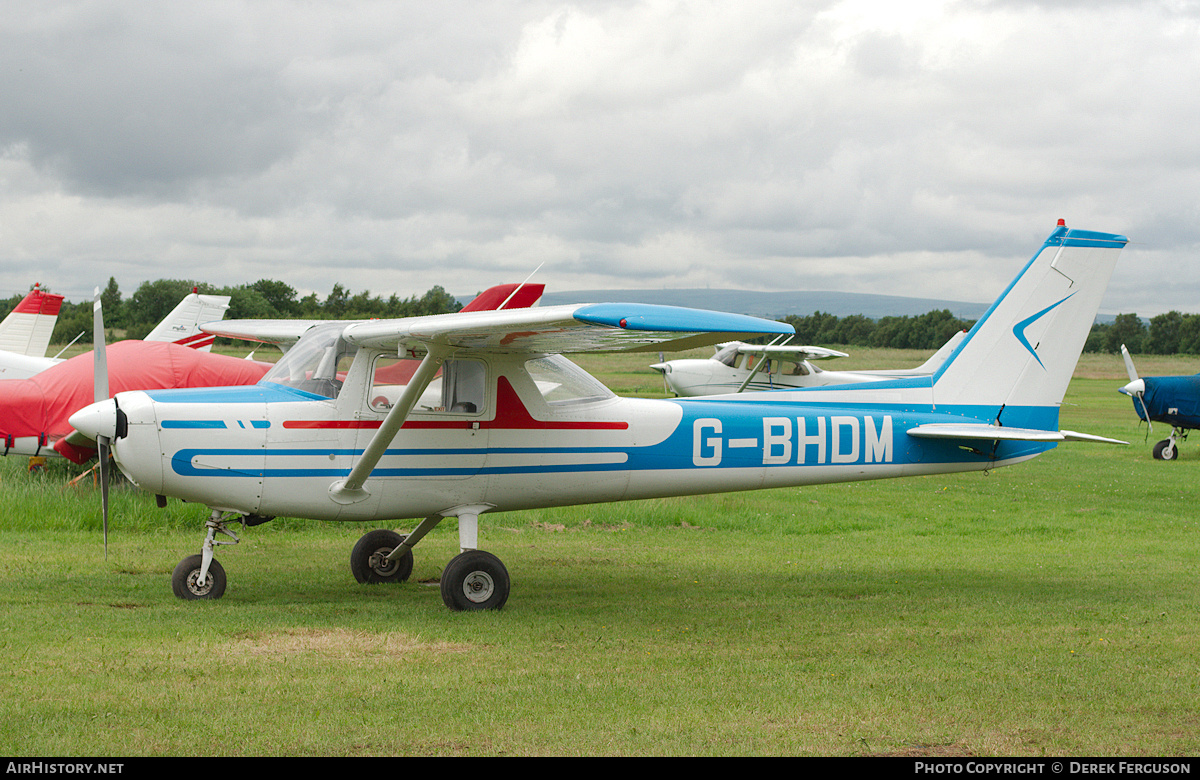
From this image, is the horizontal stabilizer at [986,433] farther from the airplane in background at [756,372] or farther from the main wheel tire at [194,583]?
the airplane in background at [756,372]

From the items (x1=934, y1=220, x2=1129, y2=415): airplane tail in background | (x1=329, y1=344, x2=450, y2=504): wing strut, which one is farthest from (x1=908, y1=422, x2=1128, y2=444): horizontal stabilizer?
(x1=329, y1=344, x2=450, y2=504): wing strut

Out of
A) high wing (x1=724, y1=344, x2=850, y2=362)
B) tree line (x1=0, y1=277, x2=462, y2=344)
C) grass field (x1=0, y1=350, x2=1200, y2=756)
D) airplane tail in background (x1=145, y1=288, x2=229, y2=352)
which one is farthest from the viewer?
tree line (x1=0, y1=277, x2=462, y2=344)

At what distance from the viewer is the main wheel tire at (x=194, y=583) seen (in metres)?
7.88

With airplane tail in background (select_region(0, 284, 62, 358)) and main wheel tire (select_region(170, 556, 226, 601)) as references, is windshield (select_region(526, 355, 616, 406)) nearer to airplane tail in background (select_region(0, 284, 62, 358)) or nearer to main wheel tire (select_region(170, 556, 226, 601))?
main wheel tire (select_region(170, 556, 226, 601))

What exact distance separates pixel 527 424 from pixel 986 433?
13.8 feet

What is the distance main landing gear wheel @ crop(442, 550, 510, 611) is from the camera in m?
7.70

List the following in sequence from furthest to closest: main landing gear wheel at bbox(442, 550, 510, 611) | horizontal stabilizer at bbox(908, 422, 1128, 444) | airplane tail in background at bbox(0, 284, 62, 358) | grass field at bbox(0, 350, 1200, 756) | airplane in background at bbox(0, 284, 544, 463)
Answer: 1. airplane tail in background at bbox(0, 284, 62, 358)
2. airplane in background at bbox(0, 284, 544, 463)
3. horizontal stabilizer at bbox(908, 422, 1128, 444)
4. main landing gear wheel at bbox(442, 550, 510, 611)
5. grass field at bbox(0, 350, 1200, 756)

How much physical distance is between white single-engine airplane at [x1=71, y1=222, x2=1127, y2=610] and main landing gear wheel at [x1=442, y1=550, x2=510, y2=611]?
0.05ft

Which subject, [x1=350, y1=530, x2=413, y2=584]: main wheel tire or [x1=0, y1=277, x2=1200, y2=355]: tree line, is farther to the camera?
[x1=0, y1=277, x2=1200, y2=355]: tree line

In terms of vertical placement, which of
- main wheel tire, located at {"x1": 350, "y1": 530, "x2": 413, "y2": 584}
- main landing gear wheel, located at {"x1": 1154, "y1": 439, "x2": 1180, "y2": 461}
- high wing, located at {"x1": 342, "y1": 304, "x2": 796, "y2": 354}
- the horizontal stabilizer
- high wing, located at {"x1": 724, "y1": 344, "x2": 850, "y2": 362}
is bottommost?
main landing gear wheel, located at {"x1": 1154, "y1": 439, "x2": 1180, "y2": 461}

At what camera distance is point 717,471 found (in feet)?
28.7

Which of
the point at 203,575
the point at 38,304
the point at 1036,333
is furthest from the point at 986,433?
the point at 38,304
